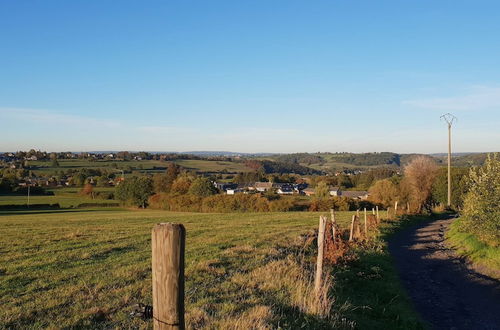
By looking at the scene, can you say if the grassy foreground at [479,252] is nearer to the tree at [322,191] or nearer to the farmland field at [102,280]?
the farmland field at [102,280]

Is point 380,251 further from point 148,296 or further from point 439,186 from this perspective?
point 439,186

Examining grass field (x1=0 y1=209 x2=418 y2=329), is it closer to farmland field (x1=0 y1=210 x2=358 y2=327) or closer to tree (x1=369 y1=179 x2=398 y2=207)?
farmland field (x1=0 y1=210 x2=358 y2=327)

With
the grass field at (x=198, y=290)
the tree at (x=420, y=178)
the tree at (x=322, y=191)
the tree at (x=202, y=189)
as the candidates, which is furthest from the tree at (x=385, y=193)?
the grass field at (x=198, y=290)

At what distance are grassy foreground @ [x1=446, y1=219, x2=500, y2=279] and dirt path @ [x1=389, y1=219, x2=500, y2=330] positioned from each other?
0.58 m

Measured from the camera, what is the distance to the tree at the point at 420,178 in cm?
5672

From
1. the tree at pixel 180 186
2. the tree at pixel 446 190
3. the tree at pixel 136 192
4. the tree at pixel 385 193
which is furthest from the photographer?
the tree at pixel 180 186

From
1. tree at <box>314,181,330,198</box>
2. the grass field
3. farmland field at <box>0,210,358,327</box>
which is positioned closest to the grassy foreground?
the grass field

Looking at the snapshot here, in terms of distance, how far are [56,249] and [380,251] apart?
559 inches

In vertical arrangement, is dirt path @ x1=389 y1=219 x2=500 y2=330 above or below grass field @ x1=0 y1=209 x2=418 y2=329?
below

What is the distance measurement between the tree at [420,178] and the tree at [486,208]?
3379 centimetres

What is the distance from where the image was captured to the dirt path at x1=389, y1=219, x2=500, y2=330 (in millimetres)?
11195

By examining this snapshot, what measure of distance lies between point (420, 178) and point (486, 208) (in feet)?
125

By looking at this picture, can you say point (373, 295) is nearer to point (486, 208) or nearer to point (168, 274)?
point (168, 274)

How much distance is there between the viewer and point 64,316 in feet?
26.7
